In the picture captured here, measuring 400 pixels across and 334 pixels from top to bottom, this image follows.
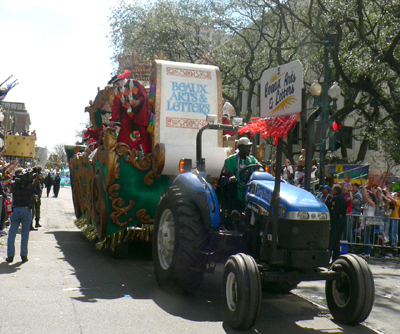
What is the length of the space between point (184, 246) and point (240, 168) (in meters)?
1.30

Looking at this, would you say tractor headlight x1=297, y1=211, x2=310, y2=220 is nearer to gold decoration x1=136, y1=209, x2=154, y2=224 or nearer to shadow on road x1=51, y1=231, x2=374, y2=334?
shadow on road x1=51, y1=231, x2=374, y2=334

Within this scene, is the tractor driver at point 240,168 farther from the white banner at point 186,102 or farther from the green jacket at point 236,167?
the white banner at point 186,102

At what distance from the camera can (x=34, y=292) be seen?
20.7ft

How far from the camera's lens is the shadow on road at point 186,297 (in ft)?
17.8

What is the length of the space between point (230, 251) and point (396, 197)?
8079 mm

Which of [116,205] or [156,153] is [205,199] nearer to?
[156,153]

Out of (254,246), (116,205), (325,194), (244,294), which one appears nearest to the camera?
(244,294)

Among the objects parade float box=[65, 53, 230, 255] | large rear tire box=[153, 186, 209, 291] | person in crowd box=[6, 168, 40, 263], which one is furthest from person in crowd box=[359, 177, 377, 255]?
person in crowd box=[6, 168, 40, 263]

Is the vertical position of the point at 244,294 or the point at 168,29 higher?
the point at 168,29

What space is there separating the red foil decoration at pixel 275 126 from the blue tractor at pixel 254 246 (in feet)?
1.63

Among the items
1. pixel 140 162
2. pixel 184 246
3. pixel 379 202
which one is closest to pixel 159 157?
pixel 140 162

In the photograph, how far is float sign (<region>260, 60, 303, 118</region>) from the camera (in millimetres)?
5055

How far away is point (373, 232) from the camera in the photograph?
12.1 metres

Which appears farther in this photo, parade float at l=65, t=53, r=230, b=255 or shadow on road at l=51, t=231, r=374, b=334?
parade float at l=65, t=53, r=230, b=255
